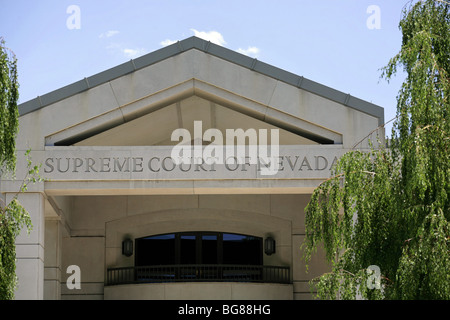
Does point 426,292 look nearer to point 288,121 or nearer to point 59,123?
point 288,121

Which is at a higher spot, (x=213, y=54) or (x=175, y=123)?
(x=213, y=54)

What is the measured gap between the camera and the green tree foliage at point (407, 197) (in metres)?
11.4

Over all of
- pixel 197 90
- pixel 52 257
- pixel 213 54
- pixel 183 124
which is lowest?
pixel 52 257

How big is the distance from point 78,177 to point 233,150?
12.0 feet

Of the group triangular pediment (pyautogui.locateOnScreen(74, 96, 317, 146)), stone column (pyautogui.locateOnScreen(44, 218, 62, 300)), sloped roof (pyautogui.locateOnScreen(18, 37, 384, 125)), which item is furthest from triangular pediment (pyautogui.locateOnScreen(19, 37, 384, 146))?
stone column (pyautogui.locateOnScreen(44, 218, 62, 300))

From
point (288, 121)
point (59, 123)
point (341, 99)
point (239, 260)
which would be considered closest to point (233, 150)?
point (288, 121)

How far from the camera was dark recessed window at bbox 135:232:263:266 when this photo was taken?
23156 mm

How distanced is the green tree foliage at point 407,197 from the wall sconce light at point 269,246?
971cm

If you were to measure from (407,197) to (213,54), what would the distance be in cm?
787

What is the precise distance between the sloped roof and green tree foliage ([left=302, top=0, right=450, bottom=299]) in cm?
→ 533

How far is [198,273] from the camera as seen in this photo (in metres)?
22.6

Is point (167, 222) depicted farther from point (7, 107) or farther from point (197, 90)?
point (7, 107)

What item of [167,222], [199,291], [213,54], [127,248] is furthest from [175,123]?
[199,291]

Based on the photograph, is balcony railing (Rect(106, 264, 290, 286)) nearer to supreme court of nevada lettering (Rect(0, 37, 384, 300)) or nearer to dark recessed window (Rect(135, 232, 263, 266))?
dark recessed window (Rect(135, 232, 263, 266))
